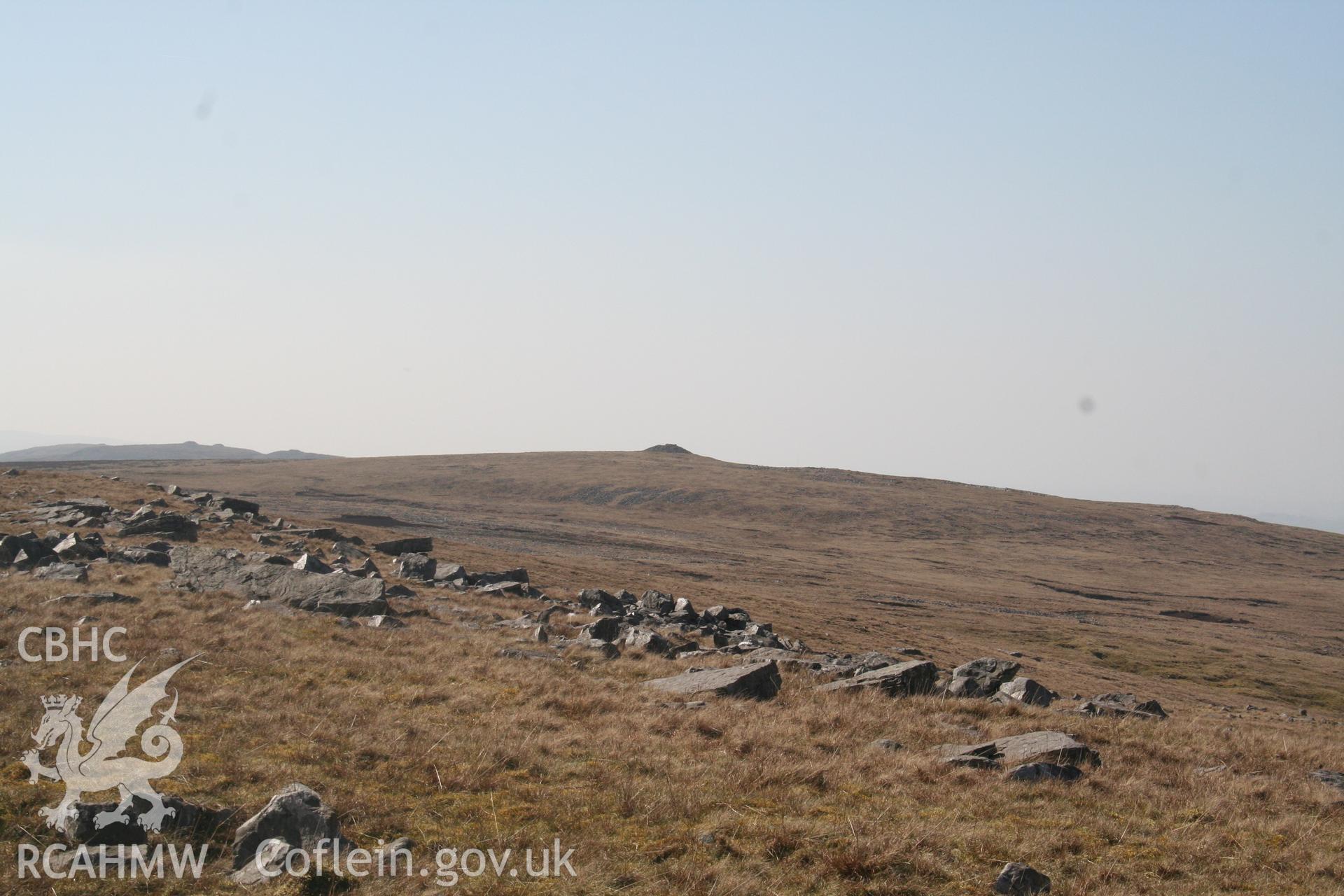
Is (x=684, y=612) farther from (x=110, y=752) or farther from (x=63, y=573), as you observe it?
(x=110, y=752)

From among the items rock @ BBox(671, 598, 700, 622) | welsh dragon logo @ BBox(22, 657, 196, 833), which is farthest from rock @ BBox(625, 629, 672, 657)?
welsh dragon logo @ BBox(22, 657, 196, 833)

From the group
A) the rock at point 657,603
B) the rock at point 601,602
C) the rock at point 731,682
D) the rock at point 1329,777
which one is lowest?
the rock at point 657,603

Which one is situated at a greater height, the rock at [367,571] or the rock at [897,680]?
the rock at [367,571]

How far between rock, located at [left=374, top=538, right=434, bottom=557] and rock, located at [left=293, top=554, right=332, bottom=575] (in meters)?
8.56

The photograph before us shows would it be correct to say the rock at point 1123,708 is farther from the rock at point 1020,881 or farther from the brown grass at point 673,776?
the rock at point 1020,881

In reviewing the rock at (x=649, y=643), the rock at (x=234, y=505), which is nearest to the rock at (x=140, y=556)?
the rock at (x=649, y=643)

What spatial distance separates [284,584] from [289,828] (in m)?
14.0

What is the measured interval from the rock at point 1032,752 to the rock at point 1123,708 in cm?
414

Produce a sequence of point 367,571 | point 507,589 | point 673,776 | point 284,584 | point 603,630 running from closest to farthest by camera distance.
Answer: point 673,776
point 603,630
point 284,584
point 367,571
point 507,589

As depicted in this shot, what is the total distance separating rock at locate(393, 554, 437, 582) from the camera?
27.0 m

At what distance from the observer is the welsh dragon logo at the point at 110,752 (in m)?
7.93

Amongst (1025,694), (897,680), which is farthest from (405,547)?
(1025,694)

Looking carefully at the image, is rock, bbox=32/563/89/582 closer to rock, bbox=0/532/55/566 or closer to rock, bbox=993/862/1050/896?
rock, bbox=0/532/55/566

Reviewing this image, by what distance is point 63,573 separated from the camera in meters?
19.2
